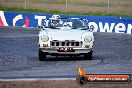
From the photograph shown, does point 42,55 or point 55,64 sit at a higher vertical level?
point 42,55

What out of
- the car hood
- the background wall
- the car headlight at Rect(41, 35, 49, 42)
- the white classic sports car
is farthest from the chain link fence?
the car headlight at Rect(41, 35, 49, 42)

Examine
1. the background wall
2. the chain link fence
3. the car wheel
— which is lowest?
the background wall

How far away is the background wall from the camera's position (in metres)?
36.3

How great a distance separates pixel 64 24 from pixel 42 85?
9.14 metres

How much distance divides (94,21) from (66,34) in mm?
19787

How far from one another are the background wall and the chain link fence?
12.7 ft

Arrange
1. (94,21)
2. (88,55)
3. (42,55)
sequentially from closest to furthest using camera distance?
1. (42,55)
2. (88,55)
3. (94,21)

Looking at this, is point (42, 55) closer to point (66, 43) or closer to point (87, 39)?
point (66, 43)

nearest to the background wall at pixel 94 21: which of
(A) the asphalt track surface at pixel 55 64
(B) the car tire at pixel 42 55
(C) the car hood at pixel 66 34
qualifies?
(A) the asphalt track surface at pixel 55 64

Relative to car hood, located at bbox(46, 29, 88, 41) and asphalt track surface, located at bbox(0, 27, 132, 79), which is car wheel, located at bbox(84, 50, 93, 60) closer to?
asphalt track surface, located at bbox(0, 27, 132, 79)

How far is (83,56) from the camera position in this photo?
19.6 m

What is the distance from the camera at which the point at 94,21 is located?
37438 mm

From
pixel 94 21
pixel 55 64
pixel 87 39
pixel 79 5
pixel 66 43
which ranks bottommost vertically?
pixel 94 21

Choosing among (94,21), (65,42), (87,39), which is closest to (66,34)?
(65,42)
